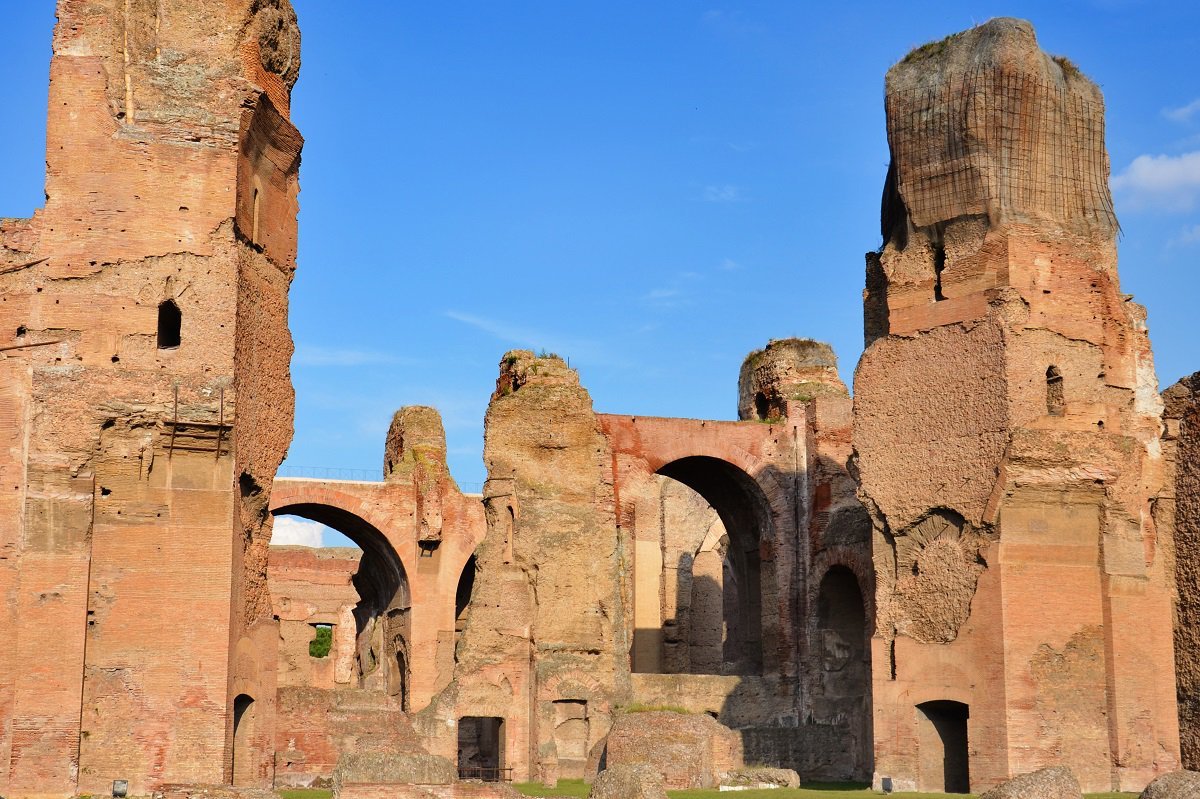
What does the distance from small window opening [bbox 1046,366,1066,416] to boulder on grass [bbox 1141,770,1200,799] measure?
590 cm

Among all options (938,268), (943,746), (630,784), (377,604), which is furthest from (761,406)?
(630,784)

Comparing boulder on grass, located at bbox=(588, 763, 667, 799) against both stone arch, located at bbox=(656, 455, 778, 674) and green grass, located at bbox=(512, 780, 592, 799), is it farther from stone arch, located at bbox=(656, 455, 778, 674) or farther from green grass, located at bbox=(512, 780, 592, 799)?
stone arch, located at bbox=(656, 455, 778, 674)

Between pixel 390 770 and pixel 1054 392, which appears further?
pixel 1054 392

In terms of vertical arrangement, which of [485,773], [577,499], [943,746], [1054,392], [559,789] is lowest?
[485,773]

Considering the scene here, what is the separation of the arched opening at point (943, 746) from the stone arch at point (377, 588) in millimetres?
11213

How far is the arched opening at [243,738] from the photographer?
55.1 feet

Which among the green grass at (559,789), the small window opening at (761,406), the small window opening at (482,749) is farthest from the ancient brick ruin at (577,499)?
the small window opening at (761,406)

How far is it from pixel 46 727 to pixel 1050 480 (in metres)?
11.2

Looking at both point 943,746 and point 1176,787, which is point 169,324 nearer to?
point 943,746

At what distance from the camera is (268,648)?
1741 centimetres

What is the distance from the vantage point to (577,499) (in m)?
24.0

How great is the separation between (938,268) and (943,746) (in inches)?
229

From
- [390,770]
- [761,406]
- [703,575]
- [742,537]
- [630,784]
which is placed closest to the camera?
[630,784]

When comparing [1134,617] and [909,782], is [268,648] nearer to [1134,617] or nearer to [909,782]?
[909,782]
